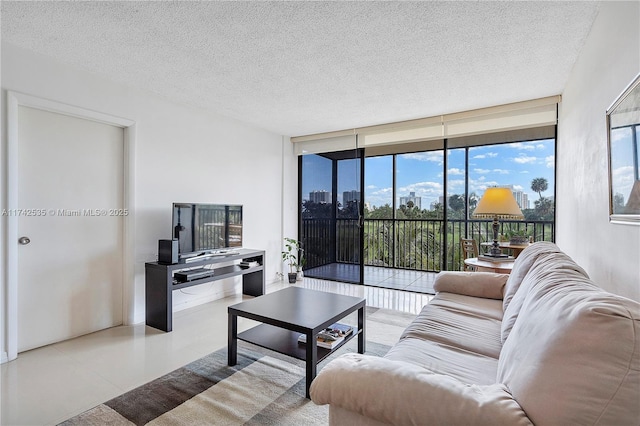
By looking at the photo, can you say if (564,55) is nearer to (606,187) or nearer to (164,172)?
(606,187)

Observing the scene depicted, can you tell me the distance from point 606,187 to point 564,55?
136 centimetres

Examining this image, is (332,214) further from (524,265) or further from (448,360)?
(448,360)

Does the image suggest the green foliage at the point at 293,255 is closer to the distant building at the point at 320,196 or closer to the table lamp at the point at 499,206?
the distant building at the point at 320,196

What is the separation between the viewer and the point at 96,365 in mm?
2342

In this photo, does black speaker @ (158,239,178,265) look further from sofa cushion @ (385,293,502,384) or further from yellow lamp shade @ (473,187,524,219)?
yellow lamp shade @ (473,187,524,219)

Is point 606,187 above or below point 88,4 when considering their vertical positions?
below

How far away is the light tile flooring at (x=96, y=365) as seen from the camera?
6.11 ft

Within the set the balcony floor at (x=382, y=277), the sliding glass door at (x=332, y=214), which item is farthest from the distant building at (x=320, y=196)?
the balcony floor at (x=382, y=277)

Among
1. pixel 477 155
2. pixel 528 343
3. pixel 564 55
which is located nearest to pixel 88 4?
pixel 528 343

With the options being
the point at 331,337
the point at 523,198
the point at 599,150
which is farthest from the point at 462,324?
the point at 523,198

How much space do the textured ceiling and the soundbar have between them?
1.86m

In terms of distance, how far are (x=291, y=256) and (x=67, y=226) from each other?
9.87 ft

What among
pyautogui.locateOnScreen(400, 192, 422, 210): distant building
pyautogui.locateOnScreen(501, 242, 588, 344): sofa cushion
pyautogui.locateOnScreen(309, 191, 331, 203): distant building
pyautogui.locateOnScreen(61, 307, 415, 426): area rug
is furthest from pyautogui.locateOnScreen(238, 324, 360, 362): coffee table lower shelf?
pyautogui.locateOnScreen(400, 192, 422, 210): distant building

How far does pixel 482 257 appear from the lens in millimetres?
3400
